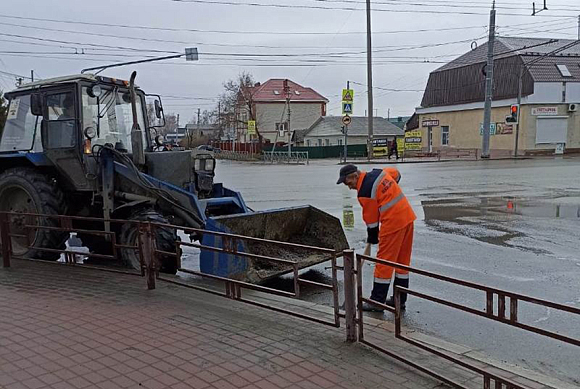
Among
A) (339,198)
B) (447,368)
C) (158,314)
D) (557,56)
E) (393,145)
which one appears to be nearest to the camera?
(447,368)

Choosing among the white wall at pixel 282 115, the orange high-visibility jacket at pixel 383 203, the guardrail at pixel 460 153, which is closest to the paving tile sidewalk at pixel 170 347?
the orange high-visibility jacket at pixel 383 203

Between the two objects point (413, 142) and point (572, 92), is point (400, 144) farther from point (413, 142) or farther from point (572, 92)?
point (572, 92)

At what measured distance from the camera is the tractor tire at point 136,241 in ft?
21.4

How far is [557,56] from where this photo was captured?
42.8m

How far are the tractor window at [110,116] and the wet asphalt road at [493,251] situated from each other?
11.6 feet

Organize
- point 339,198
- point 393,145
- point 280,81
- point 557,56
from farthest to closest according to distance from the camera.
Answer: point 280,81 < point 557,56 < point 393,145 < point 339,198

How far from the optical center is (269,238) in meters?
7.45

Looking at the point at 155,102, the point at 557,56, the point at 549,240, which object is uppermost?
the point at 557,56

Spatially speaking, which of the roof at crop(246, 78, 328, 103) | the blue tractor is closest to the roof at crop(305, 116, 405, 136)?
the roof at crop(246, 78, 328, 103)

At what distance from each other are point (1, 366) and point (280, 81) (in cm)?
7343

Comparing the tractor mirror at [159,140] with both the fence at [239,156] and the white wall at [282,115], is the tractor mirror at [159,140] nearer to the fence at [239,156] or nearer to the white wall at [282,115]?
the fence at [239,156]

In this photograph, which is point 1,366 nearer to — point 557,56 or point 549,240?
point 549,240

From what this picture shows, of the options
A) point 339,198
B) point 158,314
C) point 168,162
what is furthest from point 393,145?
point 158,314

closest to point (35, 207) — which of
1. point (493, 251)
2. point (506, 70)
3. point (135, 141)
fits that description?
point (135, 141)
